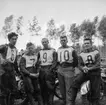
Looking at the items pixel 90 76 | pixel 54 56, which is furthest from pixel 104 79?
pixel 54 56

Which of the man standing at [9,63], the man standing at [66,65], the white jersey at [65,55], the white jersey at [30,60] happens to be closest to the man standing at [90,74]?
the man standing at [66,65]

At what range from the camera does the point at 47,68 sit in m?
5.60

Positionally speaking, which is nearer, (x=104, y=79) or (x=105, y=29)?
(x=104, y=79)

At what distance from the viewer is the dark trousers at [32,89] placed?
5.34m

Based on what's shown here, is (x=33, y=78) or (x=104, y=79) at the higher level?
(x=33, y=78)

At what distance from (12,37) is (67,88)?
2067mm

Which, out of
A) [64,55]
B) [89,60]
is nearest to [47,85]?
[64,55]

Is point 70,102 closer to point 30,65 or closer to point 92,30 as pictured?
point 30,65

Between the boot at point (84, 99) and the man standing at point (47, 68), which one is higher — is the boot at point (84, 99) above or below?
below

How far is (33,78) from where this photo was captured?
5488mm

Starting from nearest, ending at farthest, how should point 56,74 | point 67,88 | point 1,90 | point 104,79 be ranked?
point 1,90, point 67,88, point 56,74, point 104,79

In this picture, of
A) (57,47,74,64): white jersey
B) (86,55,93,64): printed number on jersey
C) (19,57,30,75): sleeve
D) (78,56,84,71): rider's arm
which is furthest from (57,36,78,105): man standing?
(19,57,30,75): sleeve

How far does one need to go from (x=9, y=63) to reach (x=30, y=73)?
0.65m

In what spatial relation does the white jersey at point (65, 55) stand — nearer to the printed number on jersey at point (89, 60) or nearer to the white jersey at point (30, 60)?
the printed number on jersey at point (89, 60)
